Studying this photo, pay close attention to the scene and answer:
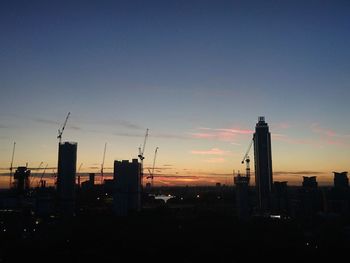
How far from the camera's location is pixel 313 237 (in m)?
126

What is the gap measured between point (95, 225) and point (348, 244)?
285 feet

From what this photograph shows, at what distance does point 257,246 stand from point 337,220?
299 feet

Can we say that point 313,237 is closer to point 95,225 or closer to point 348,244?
point 348,244

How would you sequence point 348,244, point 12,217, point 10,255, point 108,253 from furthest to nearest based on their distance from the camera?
1. point 12,217
2. point 348,244
3. point 108,253
4. point 10,255

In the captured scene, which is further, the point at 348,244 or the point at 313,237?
the point at 313,237

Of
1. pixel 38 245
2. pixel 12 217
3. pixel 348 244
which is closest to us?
pixel 38 245

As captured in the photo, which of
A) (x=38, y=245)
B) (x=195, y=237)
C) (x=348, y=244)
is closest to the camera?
(x=38, y=245)

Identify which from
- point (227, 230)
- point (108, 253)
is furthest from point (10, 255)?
point (227, 230)

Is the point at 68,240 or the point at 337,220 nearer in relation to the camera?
the point at 68,240

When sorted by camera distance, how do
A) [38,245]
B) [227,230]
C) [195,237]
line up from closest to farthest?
[38,245], [195,237], [227,230]

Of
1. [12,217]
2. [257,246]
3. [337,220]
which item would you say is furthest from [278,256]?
[12,217]

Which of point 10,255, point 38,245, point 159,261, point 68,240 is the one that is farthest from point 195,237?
point 10,255

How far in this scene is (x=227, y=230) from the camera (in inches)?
5330

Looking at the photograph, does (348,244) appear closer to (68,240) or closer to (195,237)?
(195,237)
